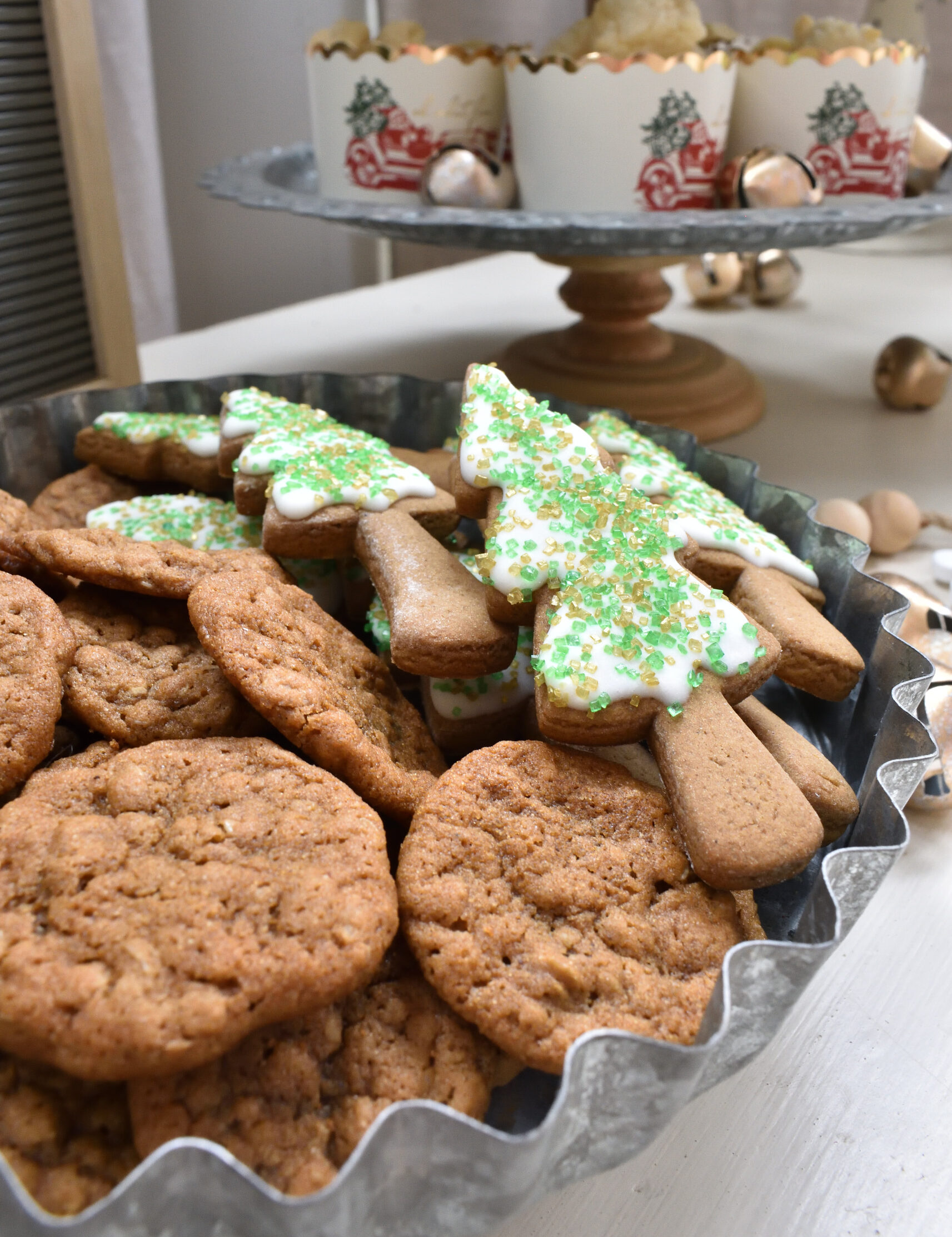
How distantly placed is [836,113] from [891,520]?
539 mm

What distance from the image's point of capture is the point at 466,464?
0.71 m

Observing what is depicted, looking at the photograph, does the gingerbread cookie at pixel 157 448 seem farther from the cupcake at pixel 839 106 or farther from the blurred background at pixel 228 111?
the blurred background at pixel 228 111

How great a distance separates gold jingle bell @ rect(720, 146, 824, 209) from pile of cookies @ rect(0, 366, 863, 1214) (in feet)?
1.67

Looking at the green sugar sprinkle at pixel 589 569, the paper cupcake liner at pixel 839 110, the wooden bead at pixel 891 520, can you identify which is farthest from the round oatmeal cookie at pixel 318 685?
the paper cupcake liner at pixel 839 110

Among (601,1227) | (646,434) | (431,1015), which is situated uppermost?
(646,434)

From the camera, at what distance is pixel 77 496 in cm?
→ 91

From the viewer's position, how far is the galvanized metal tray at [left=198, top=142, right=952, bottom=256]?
97 cm

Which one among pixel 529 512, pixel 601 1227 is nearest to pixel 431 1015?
pixel 601 1227

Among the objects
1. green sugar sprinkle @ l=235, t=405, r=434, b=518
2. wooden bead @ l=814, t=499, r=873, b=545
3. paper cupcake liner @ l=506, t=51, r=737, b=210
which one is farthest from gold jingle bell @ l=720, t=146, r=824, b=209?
green sugar sprinkle @ l=235, t=405, r=434, b=518

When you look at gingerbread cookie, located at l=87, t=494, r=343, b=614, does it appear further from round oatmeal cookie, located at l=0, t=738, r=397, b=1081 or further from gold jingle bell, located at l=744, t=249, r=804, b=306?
gold jingle bell, located at l=744, t=249, r=804, b=306

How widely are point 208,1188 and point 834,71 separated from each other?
1324 mm

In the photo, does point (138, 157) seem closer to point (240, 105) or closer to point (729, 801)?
point (240, 105)

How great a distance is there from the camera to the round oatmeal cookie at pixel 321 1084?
1.45ft

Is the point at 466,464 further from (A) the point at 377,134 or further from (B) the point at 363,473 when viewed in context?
(A) the point at 377,134
